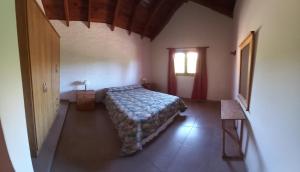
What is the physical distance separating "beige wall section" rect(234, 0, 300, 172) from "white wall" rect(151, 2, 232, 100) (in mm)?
4535

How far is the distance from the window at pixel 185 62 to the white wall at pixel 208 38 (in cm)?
30

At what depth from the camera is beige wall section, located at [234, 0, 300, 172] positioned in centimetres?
112

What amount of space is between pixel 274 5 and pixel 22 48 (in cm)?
269

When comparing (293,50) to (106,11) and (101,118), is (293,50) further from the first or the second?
(106,11)

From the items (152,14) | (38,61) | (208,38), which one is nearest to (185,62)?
(208,38)

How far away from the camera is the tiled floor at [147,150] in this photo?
2.54 meters

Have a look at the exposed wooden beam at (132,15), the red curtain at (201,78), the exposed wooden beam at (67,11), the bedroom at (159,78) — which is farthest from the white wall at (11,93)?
the red curtain at (201,78)

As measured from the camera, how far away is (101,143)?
3.26m

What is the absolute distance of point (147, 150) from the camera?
3057 millimetres

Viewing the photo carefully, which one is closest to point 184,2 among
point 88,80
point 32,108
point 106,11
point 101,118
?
point 106,11

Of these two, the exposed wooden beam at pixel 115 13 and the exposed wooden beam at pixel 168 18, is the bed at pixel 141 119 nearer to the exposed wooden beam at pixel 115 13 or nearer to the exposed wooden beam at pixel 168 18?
the exposed wooden beam at pixel 115 13

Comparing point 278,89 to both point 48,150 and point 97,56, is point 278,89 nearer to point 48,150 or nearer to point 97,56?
point 48,150

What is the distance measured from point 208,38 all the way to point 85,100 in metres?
4.89

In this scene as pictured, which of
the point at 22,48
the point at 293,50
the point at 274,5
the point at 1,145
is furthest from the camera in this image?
the point at 22,48
